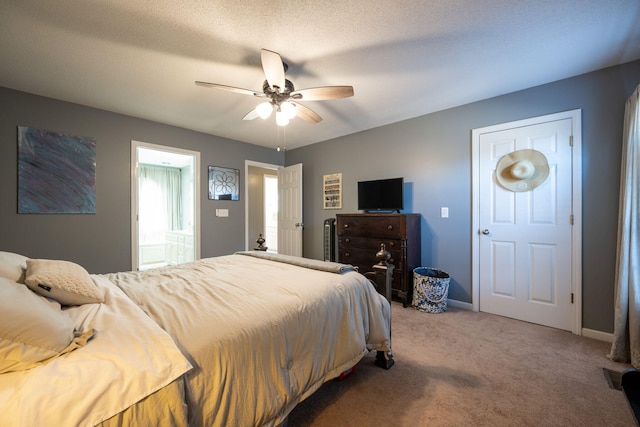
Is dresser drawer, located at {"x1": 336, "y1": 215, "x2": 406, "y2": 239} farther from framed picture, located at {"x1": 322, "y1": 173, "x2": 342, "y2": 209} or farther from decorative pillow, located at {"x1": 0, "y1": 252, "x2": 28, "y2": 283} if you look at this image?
decorative pillow, located at {"x1": 0, "y1": 252, "x2": 28, "y2": 283}

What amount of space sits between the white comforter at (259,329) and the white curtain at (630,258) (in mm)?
1862

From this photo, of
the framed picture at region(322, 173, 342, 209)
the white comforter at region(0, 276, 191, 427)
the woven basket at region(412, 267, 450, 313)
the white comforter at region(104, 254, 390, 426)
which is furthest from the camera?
the framed picture at region(322, 173, 342, 209)

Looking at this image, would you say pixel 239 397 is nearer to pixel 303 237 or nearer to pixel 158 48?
pixel 158 48

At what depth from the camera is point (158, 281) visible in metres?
1.71

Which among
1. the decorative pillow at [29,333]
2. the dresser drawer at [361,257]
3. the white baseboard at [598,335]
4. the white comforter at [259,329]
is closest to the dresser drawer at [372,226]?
the dresser drawer at [361,257]

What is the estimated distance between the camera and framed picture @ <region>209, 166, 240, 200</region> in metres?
4.16

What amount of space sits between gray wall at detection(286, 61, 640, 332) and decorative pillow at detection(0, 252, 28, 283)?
3.58 meters

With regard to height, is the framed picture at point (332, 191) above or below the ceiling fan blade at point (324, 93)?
below

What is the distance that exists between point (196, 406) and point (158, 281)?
110cm

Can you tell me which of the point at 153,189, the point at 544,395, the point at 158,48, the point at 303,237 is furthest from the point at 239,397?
the point at 153,189

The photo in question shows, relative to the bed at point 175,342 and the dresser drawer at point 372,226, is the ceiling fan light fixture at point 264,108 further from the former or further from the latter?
the dresser drawer at point 372,226

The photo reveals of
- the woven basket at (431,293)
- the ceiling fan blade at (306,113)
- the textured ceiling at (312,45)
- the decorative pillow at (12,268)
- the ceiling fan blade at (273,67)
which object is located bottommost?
the woven basket at (431,293)

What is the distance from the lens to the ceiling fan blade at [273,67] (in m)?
1.70

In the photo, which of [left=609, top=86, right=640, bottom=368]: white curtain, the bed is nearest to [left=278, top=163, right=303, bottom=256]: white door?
the bed
